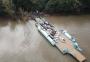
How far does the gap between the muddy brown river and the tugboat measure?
320 mm

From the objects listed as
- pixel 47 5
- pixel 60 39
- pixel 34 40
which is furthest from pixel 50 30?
pixel 47 5

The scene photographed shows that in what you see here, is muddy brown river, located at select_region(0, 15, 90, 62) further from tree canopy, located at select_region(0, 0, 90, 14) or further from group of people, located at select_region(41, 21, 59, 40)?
tree canopy, located at select_region(0, 0, 90, 14)

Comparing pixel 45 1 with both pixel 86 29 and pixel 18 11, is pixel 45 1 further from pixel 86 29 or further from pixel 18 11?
pixel 86 29

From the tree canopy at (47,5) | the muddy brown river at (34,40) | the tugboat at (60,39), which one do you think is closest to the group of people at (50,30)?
the tugboat at (60,39)

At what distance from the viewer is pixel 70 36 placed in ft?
61.3

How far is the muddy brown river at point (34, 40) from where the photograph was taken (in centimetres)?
1645

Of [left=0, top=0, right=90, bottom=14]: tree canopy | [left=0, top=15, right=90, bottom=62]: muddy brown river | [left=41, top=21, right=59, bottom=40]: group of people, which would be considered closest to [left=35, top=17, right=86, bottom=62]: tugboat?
[left=41, top=21, right=59, bottom=40]: group of people

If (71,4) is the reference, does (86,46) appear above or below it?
below

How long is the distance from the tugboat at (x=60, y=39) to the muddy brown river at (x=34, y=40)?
320 mm

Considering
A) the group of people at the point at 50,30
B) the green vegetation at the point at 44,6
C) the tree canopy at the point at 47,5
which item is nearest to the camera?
the group of people at the point at 50,30

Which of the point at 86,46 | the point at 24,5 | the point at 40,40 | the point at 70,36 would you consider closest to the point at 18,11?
the point at 24,5

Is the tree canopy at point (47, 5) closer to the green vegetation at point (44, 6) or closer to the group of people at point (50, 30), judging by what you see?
the green vegetation at point (44, 6)

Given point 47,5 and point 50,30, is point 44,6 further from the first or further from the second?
point 50,30

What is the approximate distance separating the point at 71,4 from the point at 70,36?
→ 4.61m
